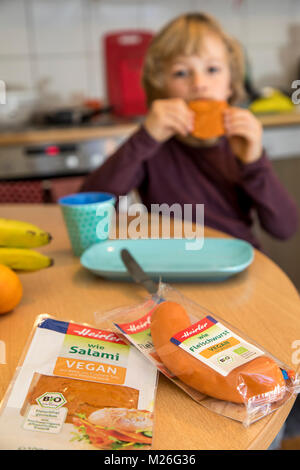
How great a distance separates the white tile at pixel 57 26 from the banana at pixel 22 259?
84.3 inches

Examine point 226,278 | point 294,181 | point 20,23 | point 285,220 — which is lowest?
point 294,181

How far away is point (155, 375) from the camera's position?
0.50 meters

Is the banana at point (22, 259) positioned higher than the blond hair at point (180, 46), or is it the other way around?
the blond hair at point (180, 46)

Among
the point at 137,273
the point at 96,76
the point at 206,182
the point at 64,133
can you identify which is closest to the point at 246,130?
the point at 206,182

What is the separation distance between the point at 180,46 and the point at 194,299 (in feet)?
3.01

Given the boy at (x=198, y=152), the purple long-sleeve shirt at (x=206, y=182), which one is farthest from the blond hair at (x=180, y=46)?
the purple long-sleeve shirt at (x=206, y=182)

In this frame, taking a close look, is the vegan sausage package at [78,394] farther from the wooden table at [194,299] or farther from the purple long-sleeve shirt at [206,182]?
the purple long-sleeve shirt at [206,182]

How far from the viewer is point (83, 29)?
2.65 m

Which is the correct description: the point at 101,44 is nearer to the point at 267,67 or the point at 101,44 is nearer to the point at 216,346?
the point at 267,67

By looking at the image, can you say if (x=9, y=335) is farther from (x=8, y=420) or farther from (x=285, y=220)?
(x=285, y=220)

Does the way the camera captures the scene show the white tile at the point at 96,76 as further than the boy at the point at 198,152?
Yes

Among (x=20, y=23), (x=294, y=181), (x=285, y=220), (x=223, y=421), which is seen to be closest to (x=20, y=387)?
(x=223, y=421)

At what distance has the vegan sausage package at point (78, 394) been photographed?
0.41m

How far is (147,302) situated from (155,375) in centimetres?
16
